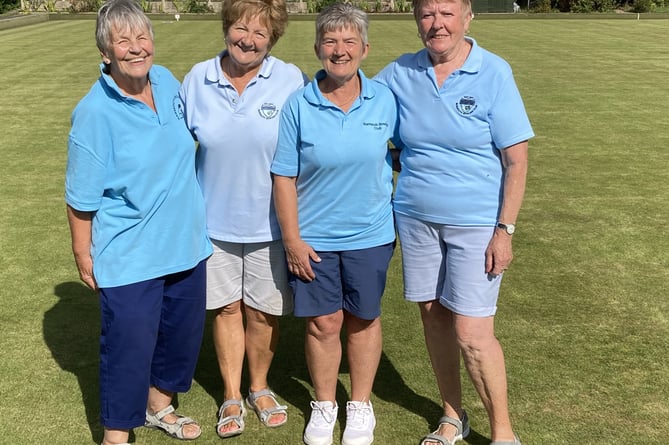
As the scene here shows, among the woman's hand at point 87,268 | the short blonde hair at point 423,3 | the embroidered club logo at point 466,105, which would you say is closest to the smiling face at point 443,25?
the short blonde hair at point 423,3

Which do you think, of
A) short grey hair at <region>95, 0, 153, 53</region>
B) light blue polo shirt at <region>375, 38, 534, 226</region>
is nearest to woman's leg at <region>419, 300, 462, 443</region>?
light blue polo shirt at <region>375, 38, 534, 226</region>

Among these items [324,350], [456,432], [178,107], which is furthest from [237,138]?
[456,432]

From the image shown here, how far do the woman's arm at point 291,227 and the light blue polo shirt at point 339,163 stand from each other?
4 centimetres

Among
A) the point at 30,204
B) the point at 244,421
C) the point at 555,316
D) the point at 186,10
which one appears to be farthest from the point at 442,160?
the point at 186,10

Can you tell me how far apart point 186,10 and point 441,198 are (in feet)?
102

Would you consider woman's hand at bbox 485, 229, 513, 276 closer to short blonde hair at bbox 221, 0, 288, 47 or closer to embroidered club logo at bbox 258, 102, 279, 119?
embroidered club logo at bbox 258, 102, 279, 119

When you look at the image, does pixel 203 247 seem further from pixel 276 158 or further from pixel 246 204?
pixel 276 158

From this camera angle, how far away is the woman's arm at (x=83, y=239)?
9.02 feet

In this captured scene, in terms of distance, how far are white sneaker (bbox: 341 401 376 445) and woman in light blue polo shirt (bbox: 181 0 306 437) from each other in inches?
14.4

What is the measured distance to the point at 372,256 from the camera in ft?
9.85

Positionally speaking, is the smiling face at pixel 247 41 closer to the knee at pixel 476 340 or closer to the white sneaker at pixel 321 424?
the knee at pixel 476 340

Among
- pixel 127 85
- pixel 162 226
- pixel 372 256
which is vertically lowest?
pixel 372 256

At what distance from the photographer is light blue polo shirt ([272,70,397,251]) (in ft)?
9.10

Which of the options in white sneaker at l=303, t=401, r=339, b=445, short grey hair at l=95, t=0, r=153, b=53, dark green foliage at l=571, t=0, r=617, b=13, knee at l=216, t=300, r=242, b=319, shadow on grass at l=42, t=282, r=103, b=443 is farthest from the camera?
dark green foliage at l=571, t=0, r=617, b=13
